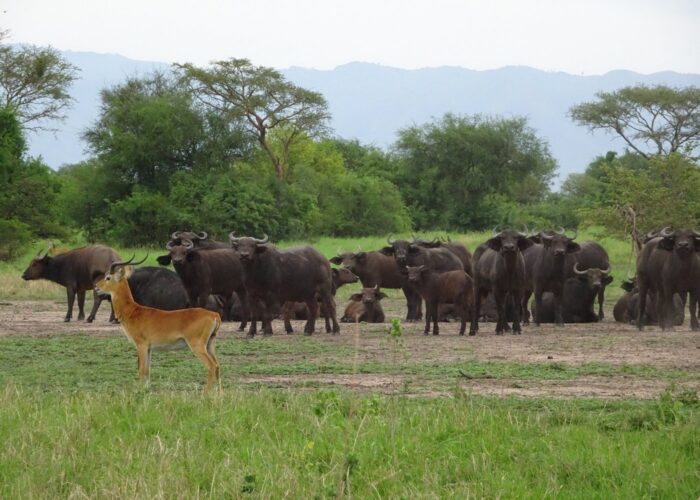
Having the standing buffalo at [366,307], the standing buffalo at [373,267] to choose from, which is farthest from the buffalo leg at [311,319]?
the standing buffalo at [373,267]

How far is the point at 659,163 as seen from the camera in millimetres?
39781

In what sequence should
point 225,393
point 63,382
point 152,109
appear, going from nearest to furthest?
point 225,393 → point 63,382 → point 152,109

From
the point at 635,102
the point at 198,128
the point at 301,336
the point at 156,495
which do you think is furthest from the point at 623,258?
the point at 156,495

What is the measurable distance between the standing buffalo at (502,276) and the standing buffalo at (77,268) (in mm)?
5995

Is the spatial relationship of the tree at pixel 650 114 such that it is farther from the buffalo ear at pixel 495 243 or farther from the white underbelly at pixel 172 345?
the white underbelly at pixel 172 345

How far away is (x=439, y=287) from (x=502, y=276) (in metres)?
0.93

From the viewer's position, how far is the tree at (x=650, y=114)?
63.5 m

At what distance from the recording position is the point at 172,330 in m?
11.2

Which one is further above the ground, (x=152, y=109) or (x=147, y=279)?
(x=152, y=109)

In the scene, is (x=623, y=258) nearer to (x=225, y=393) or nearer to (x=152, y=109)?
(x=152, y=109)

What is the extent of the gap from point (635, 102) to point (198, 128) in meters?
25.2

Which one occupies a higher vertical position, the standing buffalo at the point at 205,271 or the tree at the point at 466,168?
the tree at the point at 466,168

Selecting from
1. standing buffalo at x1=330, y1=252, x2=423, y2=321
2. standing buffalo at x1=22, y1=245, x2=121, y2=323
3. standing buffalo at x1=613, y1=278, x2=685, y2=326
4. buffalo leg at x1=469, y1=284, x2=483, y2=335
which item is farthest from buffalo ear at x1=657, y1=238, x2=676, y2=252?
standing buffalo at x1=22, y1=245, x2=121, y2=323

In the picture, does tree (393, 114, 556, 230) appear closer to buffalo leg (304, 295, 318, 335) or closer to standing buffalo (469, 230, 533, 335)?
standing buffalo (469, 230, 533, 335)
